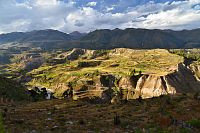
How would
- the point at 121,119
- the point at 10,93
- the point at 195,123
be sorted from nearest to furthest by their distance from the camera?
the point at 195,123 < the point at 121,119 < the point at 10,93

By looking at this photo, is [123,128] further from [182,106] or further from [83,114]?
[182,106]

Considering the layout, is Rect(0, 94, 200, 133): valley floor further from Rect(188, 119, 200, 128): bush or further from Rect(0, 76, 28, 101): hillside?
Rect(0, 76, 28, 101): hillside

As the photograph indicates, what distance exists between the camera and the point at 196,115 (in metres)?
27.2

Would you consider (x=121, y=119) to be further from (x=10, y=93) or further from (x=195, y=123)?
(x=10, y=93)

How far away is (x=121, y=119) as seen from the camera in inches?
1065

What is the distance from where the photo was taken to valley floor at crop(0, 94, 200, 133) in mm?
23156

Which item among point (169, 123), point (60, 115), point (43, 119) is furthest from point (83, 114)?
point (169, 123)

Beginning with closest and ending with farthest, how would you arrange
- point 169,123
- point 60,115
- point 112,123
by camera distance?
point 169,123 → point 112,123 → point 60,115

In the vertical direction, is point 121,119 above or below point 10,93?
above

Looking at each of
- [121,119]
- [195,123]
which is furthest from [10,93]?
[195,123]

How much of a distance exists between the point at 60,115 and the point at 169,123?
1024 centimetres

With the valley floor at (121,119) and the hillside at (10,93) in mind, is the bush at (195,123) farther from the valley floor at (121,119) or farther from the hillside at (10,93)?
the hillside at (10,93)

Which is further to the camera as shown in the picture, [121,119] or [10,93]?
[10,93]

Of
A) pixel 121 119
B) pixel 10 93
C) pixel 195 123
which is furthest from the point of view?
pixel 10 93
